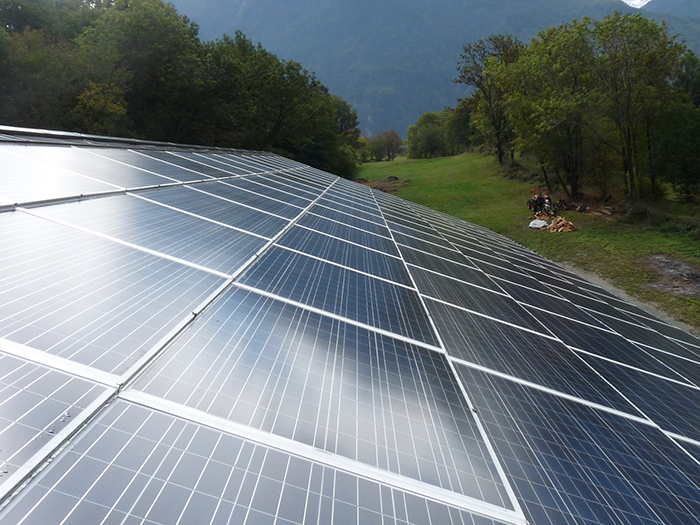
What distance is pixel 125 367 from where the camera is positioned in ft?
8.93

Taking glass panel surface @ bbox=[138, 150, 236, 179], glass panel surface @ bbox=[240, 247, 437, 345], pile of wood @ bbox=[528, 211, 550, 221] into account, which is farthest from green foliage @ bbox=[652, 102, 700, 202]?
glass panel surface @ bbox=[240, 247, 437, 345]

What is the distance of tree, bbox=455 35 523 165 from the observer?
5053cm

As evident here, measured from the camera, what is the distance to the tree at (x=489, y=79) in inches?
1989

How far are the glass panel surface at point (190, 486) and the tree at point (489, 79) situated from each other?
56.4 meters

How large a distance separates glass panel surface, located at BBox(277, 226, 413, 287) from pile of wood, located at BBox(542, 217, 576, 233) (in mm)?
25255

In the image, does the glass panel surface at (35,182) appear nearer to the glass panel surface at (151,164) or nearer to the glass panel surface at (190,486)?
the glass panel surface at (151,164)

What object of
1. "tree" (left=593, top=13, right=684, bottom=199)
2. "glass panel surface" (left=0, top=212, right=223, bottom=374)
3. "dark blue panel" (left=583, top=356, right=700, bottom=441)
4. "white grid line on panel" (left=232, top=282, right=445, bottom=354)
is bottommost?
"dark blue panel" (left=583, top=356, right=700, bottom=441)

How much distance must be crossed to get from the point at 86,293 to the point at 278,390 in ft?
6.47

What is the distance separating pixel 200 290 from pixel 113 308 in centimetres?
96

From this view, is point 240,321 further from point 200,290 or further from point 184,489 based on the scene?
point 184,489

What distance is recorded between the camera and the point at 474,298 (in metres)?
7.75

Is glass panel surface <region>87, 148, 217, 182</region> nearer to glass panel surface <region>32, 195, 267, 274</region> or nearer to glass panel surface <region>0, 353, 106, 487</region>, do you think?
glass panel surface <region>32, 195, 267, 274</region>

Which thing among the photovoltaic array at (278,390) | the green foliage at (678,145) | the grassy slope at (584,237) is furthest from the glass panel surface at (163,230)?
the green foliage at (678,145)

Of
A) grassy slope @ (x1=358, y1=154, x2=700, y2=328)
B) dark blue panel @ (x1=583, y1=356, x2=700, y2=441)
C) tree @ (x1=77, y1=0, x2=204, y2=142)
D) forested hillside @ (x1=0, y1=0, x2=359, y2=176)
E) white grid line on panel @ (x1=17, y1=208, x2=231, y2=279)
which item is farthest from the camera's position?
tree @ (x1=77, y1=0, x2=204, y2=142)
